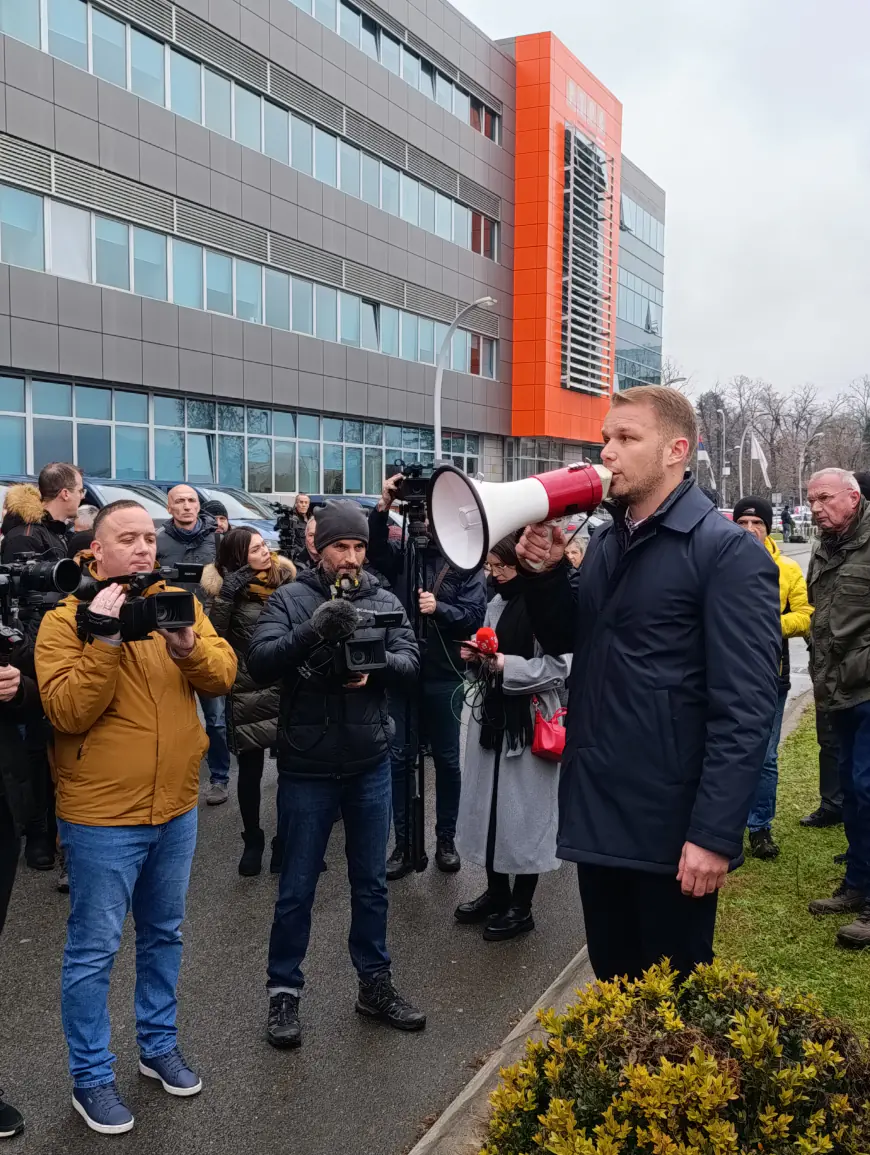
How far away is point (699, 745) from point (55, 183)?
21.7 metres

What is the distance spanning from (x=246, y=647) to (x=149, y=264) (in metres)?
19.8

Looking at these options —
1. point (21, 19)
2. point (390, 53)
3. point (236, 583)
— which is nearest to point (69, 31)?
point (21, 19)

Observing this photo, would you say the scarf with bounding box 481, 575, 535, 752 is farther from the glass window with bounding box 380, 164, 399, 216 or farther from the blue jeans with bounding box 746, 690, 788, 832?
the glass window with bounding box 380, 164, 399, 216

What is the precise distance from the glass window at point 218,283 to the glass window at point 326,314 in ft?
12.3

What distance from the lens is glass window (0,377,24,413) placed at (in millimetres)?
20141

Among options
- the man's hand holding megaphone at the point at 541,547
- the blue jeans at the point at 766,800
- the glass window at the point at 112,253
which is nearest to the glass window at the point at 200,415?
the glass window at the point at 112,253

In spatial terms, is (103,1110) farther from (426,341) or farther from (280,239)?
(426,341)

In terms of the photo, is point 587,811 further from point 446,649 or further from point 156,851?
point 446,649

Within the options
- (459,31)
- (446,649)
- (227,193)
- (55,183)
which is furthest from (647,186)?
(446,649)

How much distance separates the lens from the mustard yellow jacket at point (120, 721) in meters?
3.11

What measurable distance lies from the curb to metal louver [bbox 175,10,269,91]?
2498 cm

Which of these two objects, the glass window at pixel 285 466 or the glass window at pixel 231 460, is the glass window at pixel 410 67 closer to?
the glass window at pixel 285 466

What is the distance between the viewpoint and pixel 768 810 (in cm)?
577

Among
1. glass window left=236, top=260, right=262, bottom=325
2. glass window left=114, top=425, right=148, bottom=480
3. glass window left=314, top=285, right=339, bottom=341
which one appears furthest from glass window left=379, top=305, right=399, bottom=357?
glass window left=114, top=425, right=148, bottom=480
